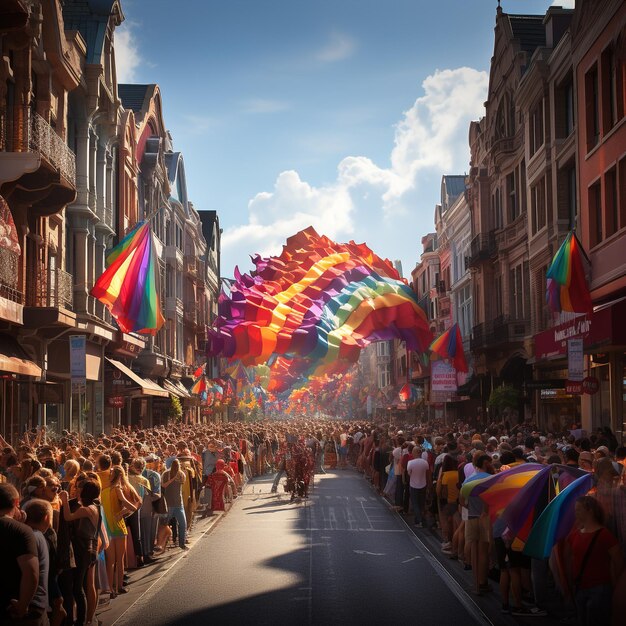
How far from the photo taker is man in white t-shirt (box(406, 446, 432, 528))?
21.0 metres

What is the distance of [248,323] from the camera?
1298 inches

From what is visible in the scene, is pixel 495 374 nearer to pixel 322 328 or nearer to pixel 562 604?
pixel 322 328

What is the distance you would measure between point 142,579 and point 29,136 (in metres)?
12.2

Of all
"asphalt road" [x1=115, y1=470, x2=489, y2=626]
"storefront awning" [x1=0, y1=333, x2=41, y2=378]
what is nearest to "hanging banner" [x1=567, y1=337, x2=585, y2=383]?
"asphalt road" [x1=115, y1=470, x2=489, y2=626]

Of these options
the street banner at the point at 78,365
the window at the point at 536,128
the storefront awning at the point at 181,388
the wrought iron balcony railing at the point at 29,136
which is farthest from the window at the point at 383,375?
the street banner at the point at 78,365

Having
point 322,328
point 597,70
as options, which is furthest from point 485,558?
point 322,328

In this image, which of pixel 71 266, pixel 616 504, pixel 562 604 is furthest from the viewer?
pixel 71 266

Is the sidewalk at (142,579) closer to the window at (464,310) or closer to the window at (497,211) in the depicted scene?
the window at (497,211)

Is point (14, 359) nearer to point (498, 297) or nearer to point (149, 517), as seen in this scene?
point (149, 517)

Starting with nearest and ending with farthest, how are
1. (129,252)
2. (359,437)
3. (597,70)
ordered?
(129,252), (597,70), (359,437)

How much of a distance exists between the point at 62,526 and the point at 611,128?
1838 centimetres

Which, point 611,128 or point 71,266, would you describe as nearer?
point 611,128

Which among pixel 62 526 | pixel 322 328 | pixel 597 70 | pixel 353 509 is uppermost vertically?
pixel 597 70

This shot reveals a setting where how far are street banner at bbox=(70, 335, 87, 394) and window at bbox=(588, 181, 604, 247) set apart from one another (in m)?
13.0
